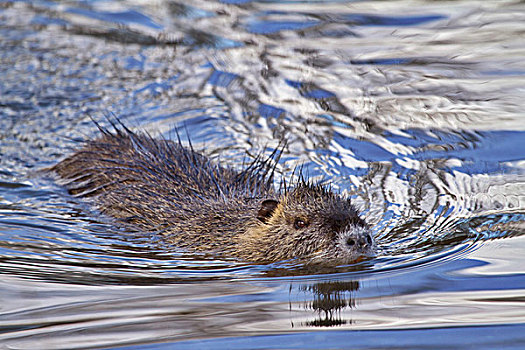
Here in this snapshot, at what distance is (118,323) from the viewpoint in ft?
11.7

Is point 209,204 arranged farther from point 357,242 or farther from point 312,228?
point 357,242

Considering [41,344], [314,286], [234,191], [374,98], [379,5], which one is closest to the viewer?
[41,344]

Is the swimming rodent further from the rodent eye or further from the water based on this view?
the water

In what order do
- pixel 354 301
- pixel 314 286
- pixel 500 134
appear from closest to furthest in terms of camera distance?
pixel 354 301
pixel 314 286
pixel 500 134

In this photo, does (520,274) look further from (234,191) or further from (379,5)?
(379,5)

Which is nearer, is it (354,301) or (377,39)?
(354,301)

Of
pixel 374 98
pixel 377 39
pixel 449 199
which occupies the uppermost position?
pixel 377 39

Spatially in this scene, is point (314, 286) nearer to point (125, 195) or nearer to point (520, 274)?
point (520, 274)

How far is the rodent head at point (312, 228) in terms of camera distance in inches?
171

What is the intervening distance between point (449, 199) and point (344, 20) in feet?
13.5

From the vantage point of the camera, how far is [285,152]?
6578 mm

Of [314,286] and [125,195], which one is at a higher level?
[125,195]

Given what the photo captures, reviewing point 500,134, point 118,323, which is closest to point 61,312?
point 118,323

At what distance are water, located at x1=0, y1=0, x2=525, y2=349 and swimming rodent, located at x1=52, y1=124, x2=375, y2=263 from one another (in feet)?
0.40
